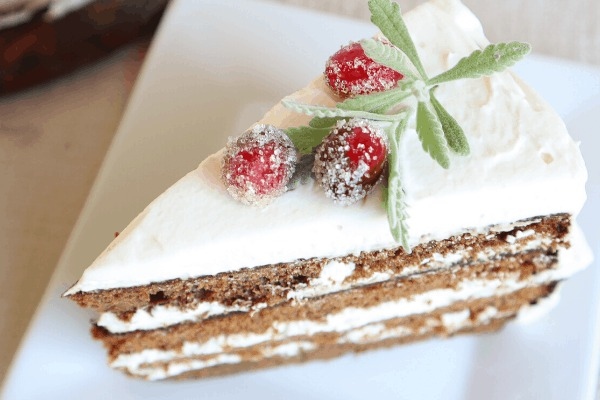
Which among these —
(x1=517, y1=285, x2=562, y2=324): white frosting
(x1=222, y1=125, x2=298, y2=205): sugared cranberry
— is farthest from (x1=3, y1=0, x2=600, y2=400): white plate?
(x1=222, y1=125, x2=298, y2=205): sugared cranberry

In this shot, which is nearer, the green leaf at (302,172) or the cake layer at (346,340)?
the green leaf at (302,172)

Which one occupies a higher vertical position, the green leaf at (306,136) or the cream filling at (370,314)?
the green leaf at (306,136)

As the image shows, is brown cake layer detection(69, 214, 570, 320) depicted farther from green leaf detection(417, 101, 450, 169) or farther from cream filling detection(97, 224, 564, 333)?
green leaf detection(417, 101, 450, 169)

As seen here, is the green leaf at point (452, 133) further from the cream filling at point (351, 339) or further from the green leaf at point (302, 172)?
the cream filling at point (351, 339)

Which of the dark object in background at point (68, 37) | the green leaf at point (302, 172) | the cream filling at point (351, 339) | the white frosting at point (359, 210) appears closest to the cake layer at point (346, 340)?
the cream filling at point (351, 339)

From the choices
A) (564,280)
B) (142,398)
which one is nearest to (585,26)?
(564,280)

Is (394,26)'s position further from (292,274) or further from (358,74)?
(292,274)
